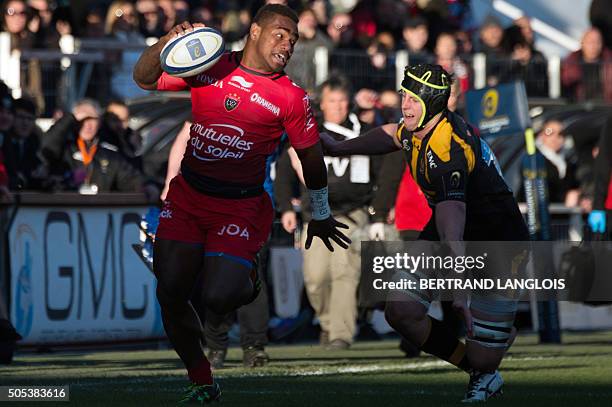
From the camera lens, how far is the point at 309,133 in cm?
956

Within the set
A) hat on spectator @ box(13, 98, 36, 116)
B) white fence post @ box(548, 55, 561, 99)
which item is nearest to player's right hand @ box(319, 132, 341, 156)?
hat on spectator @ box(13, 98, 36, 116)

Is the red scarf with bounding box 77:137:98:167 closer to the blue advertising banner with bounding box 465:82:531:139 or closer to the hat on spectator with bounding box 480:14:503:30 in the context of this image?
the blue advertising banner with bounding box 465:82:531:139

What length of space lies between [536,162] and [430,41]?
8.46 m

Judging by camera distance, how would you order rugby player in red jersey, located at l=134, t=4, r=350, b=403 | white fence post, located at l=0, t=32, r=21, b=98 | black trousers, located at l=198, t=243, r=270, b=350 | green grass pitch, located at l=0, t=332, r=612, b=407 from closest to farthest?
rugby player in red jersey, located at l=134, t=4, r=350, b=403 < green grass pitch, located at l=0, t=332, r=612, b=407 < black trousers, located at l=198, t=243, r=270, b=350 < white fence post, located at l=0, t=32, r=21, b=98

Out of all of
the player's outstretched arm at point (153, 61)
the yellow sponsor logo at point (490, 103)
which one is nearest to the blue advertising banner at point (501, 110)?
the yellow sponsor logo at point (490, 103)

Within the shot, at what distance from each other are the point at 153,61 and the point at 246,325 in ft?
15.2

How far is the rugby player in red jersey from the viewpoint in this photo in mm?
9547

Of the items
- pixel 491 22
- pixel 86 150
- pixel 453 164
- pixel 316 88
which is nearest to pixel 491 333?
pixel 453 164

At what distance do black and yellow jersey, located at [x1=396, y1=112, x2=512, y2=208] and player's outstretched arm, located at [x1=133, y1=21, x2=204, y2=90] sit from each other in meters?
1.57

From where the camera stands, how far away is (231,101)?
955 cm

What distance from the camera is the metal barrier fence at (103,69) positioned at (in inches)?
779

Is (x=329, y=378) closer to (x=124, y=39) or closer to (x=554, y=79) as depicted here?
(x=124, y=39)

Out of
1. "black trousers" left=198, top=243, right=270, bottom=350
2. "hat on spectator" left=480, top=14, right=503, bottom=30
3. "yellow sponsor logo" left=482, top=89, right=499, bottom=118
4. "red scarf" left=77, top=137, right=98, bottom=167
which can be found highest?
"hat on spectator" left=480, top=14, right=503, bottom=30

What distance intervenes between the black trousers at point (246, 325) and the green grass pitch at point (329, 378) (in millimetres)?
250
